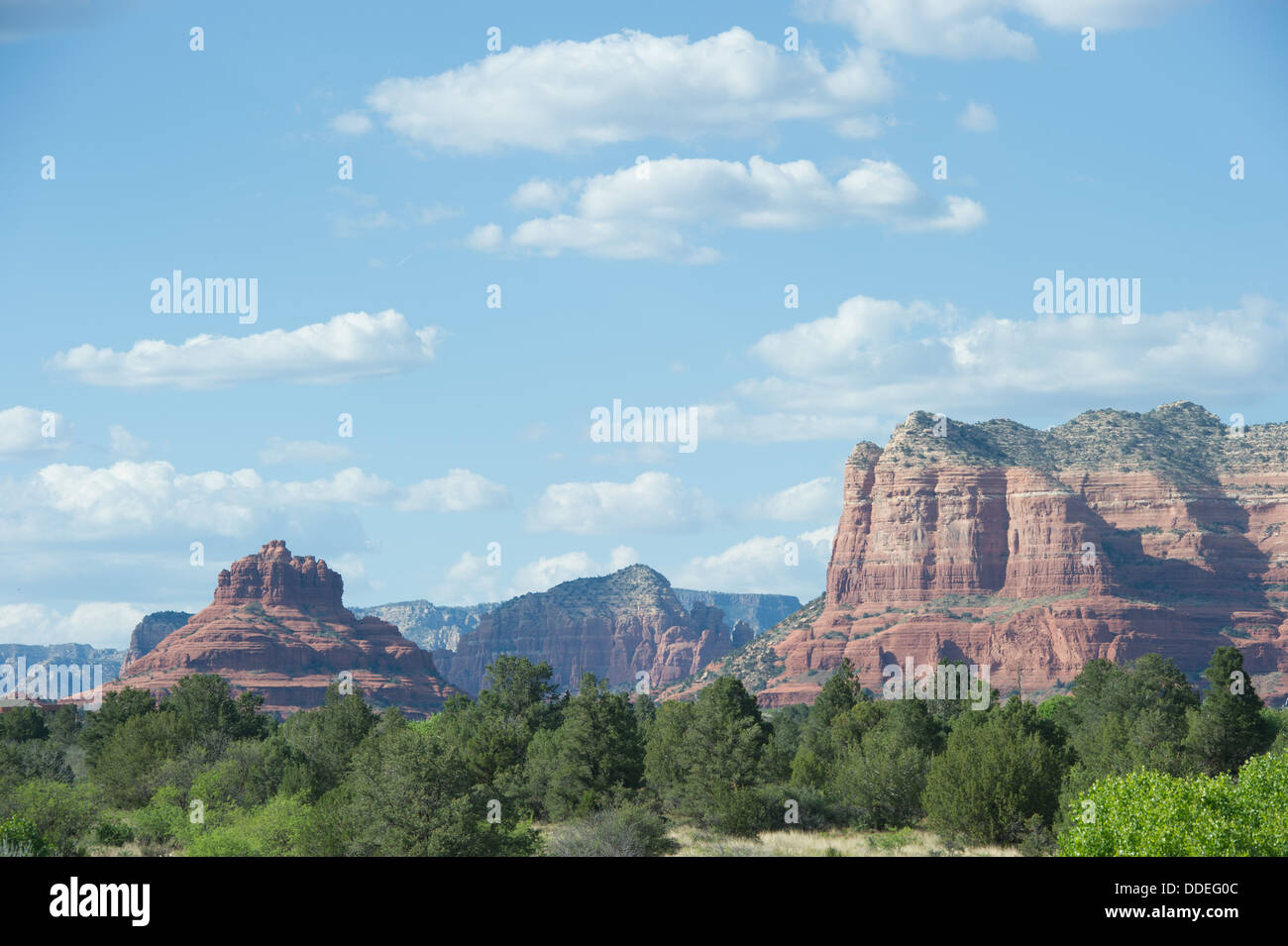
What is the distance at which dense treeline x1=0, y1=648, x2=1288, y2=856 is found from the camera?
147ft

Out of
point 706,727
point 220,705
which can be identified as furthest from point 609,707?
point 220,705

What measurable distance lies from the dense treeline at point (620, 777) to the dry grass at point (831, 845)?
1.23 m

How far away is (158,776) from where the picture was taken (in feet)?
237

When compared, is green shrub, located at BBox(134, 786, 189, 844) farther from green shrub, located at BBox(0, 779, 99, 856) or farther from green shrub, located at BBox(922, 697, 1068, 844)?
green shrub, located at BBox(922, 697, 1068, 844)

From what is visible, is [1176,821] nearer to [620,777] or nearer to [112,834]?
[620,777]

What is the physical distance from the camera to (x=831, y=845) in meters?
56.4

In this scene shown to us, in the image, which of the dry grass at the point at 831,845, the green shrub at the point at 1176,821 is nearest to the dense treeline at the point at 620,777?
the green shrub at the point at 1176,821

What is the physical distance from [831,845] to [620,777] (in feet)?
43.9

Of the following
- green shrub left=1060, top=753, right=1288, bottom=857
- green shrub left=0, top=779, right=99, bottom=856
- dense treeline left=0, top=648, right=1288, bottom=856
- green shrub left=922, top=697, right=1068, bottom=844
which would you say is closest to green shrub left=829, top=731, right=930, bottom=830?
dense treeline left=0, top=648, right=1288, bottom=856

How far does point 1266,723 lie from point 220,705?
71723mm

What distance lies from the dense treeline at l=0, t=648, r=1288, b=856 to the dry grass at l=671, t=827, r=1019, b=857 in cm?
123

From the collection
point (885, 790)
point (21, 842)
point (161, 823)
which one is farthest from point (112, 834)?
point (885, 790)
